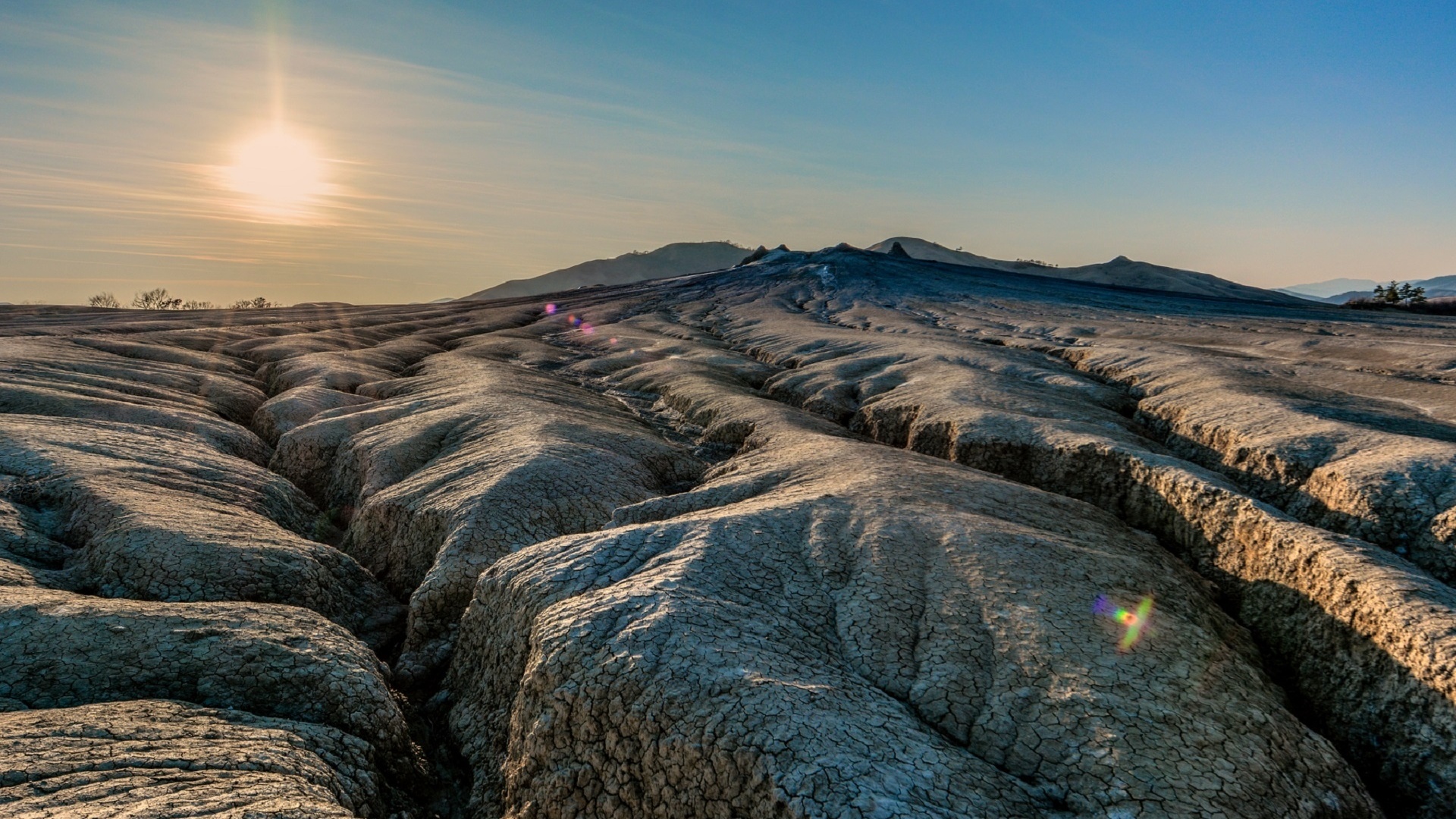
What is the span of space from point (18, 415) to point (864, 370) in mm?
32122

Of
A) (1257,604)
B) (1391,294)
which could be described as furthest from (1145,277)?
(1257,604)

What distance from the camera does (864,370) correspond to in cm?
3722

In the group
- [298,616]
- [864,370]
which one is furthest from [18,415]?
[864,370]

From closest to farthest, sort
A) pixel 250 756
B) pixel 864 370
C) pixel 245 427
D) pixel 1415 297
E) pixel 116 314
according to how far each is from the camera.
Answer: pixel 250 756 < pixel 245 427 < pixel 864 370 < pixel 116 314 < pixel 1415 297

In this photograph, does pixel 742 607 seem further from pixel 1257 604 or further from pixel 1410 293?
pixel 1410 293

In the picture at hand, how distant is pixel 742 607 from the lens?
37.6ft

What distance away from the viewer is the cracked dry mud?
894 centimetres

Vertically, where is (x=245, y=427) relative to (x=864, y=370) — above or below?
below

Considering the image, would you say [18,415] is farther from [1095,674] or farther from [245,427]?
[1095,674]

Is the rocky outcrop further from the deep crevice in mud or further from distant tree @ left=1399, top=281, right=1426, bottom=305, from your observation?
distant tree @ left=1399, top=281, right=1426, bottom=305

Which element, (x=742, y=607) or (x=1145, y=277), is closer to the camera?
(x=742, y=607)

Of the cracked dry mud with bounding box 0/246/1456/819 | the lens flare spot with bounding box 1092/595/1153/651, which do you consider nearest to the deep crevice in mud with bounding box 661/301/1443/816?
the cracked dry mud with bounding box 0/246/1456/819

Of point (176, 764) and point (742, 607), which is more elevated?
point (742, 607)

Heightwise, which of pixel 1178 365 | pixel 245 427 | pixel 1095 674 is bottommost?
pixel 245 427
